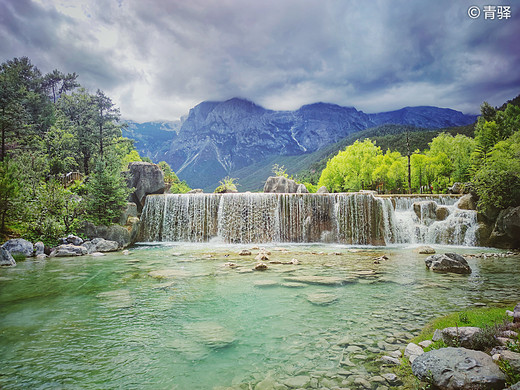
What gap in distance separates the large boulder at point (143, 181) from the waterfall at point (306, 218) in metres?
1.50

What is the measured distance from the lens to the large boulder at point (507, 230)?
17297 mm

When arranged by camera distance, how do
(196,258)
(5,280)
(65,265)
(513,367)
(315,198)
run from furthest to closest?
(315,198)
(196,258)
(65,265)
(5,280)
(513,367)

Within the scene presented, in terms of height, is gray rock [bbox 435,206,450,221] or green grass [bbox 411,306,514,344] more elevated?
gray rock [bbox 435,206,450,221]

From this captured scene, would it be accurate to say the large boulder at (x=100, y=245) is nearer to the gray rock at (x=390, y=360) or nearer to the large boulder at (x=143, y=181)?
the large boulder at (x=143, y=181)

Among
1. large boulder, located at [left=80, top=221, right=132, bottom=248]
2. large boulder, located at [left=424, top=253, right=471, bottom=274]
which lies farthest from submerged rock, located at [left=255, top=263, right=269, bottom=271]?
large boulder, located at [left=80, top=221, right=132, bottom=248]

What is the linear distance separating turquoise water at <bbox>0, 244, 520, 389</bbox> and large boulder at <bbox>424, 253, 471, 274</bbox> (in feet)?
1.85

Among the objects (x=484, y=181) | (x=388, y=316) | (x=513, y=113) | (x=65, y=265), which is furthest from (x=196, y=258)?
(x=513, y=113)

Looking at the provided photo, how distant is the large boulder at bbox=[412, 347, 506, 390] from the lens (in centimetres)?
302

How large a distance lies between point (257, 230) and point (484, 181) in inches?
654

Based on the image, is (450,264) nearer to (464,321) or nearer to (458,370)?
(464,321)

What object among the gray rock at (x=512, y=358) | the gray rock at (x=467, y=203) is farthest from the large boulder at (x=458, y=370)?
the gray rock at (x=467, y=203)

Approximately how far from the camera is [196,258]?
15.0 m

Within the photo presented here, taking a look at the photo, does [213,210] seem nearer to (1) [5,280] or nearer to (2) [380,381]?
(1) [5,280]

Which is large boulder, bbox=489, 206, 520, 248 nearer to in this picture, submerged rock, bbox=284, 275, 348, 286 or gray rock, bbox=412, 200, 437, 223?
gray rock, bbox=412, 200, 437, 223
